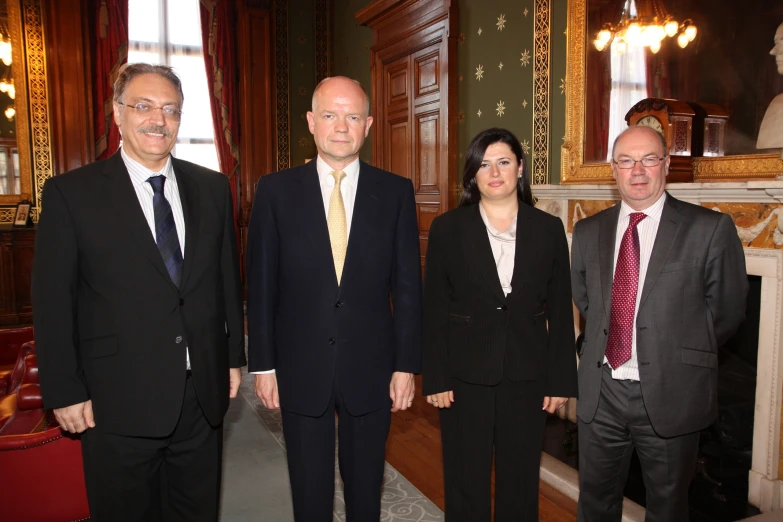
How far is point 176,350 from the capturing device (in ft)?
5.68

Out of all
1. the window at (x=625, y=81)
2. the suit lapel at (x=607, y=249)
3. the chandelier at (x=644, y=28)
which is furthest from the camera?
the window at (x=625, y=81)

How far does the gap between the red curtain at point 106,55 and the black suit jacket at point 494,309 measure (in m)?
6.12

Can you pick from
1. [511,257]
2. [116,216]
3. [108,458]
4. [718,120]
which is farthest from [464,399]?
[718,120]

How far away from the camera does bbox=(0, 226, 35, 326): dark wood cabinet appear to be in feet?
21.0

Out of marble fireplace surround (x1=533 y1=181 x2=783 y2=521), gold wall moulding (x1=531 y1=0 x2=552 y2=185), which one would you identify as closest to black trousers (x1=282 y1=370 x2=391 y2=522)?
marble fireplace surround (x1=533 y1=181 x2=783 y2=521)

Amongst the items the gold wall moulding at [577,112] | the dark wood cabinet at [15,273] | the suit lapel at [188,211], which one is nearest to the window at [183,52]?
Result: the dark wood cabinet at [15,273]

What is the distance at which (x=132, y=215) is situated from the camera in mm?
1702

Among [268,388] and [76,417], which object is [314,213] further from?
[76,417]

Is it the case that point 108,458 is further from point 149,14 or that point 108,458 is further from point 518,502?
point 149,14

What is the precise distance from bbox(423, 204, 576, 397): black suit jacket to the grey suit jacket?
260mm

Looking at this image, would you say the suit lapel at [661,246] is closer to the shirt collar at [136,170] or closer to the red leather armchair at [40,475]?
the shirt collar at [136,170]

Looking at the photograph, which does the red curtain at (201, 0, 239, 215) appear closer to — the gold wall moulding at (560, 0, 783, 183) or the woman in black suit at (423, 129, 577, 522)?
the gold wall moulding at (560, 0, 783, 183)

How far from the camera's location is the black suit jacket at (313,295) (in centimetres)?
184

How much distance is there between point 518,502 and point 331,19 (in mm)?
7296
